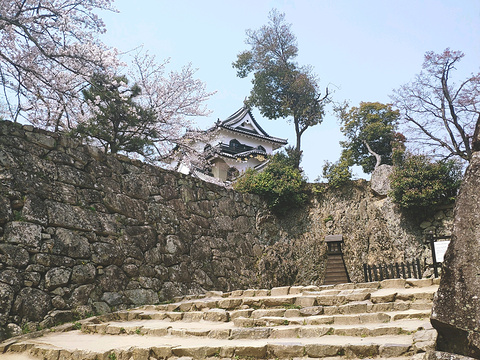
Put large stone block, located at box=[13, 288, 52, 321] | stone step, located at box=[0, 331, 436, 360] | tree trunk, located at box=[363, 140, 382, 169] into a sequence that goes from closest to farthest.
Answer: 1. stone step, located at box=[0, 331, 436, 360]
2. large stone block, located at box=[13, 288, 52, 321]
3. tree trunk, located at box=[363, 140, 382, 169]

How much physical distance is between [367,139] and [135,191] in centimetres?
1069

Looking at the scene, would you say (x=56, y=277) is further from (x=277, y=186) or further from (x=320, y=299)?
(x=277, y=186)

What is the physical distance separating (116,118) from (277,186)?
219 inches

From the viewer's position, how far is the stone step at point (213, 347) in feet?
14.3

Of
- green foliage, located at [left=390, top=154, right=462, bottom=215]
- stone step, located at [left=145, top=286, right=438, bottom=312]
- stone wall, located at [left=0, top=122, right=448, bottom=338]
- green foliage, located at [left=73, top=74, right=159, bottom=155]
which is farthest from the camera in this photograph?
green foliage, located at [left=390, top=154, right=462, bottom=215]

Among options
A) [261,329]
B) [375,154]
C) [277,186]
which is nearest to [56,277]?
[261,329]

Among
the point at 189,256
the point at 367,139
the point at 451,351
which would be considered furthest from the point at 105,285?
the point at 367,139

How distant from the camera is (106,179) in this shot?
940 cm

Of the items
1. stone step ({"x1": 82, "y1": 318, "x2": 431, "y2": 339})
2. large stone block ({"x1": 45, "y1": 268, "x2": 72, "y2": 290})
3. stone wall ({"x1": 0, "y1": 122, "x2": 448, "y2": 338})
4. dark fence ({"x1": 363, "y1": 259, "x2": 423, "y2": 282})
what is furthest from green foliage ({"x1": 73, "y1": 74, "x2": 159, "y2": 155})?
dark fence ({"x1": 363, "y1": 259, "x2": 423, "y2": 282})

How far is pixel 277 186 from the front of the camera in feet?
45.9

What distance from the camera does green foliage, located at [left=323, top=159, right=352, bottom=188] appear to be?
47.7 ft

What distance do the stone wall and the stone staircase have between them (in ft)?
2.37

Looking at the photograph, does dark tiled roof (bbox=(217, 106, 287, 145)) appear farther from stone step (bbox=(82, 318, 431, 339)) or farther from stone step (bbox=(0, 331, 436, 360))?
stone step (bbox=(0, 331, 436, 360))

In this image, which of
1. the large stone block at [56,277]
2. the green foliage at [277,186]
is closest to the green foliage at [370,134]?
the green foliage at [277,186]
